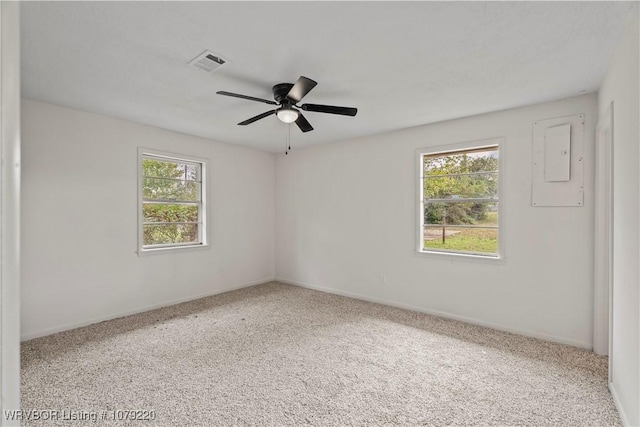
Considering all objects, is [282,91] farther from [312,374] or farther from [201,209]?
[201,209]

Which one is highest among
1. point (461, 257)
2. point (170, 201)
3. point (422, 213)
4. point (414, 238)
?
point (170, 201)

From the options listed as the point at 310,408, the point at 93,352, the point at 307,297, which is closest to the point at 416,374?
the point at 310,408

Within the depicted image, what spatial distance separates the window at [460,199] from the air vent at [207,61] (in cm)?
273

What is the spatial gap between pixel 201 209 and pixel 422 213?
10.8 feet

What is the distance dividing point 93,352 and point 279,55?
3.08 m

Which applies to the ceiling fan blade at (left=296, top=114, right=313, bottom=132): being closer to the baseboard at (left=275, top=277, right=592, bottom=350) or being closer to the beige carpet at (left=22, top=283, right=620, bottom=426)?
the beige carpet at (left=22, top=283, right=620, bottom=426)

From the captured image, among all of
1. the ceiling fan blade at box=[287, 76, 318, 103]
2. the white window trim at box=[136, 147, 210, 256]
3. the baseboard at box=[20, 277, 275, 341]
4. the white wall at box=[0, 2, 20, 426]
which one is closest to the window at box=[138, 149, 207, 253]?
the white window trim at box=[136, 147, 210, 256]

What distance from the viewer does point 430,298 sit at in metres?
4.00

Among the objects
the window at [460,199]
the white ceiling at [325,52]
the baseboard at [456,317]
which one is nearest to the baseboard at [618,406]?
the baseboard at [456,317]

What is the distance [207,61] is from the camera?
2.32m

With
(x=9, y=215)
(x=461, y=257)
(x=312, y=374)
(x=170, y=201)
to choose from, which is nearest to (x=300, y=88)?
(x=9, y=215)

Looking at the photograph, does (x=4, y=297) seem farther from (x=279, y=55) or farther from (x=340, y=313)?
(x=340, y=313)

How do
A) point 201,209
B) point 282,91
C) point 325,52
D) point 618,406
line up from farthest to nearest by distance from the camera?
1. point 201,209
2. point 282,91
3. point 325,52
4. point 618,406

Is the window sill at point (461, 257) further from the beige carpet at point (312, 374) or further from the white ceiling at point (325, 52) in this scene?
the white ceiling at point (325, 52)
